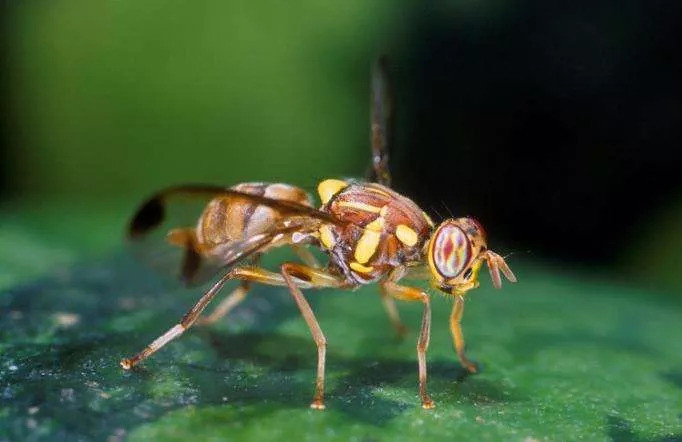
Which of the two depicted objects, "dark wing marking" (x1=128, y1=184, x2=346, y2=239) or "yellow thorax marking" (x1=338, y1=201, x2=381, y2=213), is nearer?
"dark wing marking" (x1=128, y1=184, x2=346, y2=239)

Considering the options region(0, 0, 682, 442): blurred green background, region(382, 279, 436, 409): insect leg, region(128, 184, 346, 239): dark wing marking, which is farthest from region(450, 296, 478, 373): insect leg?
region(0, 0, 682, 442): blurred green background

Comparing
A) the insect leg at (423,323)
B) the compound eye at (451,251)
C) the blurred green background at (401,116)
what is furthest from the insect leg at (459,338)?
the blurred green background at (401,116)

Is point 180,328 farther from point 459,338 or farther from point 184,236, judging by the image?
point 459,338

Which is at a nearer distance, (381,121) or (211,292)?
(211,292)

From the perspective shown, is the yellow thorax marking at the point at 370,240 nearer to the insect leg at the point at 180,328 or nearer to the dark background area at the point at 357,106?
the insect leg at the point at 180,328

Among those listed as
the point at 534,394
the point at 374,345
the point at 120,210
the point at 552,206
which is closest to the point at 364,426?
the point at 534,394

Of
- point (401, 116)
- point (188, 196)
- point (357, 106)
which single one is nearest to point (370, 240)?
point (188, 196)

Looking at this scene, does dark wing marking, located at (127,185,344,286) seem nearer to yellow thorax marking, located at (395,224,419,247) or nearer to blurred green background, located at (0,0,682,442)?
yellow thorax marking, located at (395,224,419,247)
